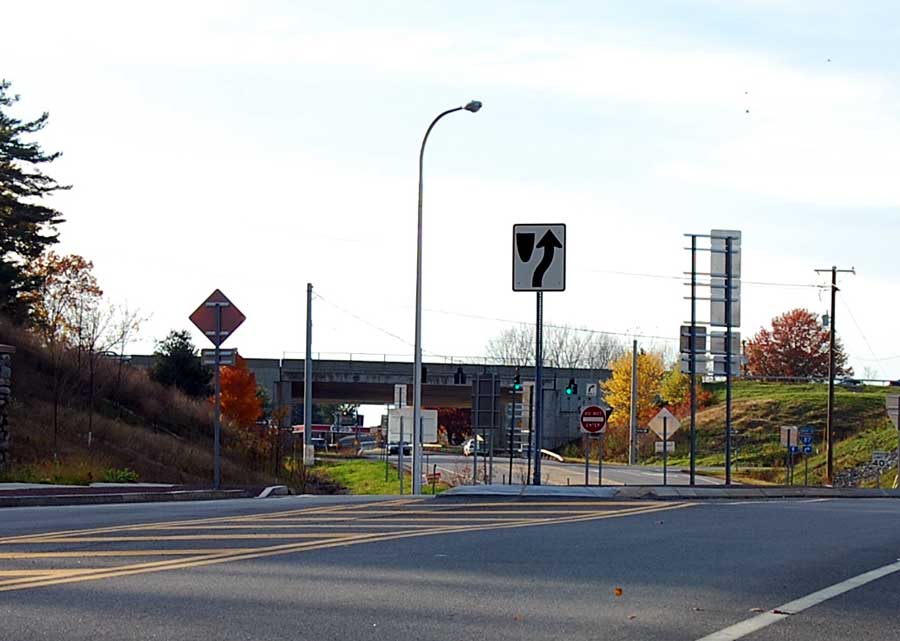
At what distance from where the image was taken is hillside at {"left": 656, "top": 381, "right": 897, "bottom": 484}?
73.3 metres

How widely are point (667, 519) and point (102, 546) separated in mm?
7119

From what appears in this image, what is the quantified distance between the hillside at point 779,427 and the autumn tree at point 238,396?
27.4 metres

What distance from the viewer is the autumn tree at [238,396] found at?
66375 millimetres

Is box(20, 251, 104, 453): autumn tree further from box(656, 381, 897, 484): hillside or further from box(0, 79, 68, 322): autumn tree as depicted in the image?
box(656, 381, 897, 484): hillside

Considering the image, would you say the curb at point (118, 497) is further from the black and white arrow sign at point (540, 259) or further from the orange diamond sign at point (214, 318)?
the black and white arrow sign at point (540, 259)

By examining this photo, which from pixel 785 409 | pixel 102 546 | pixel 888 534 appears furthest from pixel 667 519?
pixel 785 409

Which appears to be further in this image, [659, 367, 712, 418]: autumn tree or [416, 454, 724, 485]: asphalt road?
[659, 367, 712, 418]: autumn tree

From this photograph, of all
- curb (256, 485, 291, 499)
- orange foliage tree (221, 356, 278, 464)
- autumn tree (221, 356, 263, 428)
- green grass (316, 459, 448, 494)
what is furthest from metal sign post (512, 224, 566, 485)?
autumn tree (221, 356, 263, 428)

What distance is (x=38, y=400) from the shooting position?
142ft

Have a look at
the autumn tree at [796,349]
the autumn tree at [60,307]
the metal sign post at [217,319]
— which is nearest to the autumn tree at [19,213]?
the autumn tree at [60,307]

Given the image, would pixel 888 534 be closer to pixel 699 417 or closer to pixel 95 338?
pixel 95 338

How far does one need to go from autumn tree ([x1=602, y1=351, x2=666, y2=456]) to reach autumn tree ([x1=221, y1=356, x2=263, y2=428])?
105 ft

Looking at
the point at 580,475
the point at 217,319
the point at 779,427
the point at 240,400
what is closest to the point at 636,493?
the point at 217,319

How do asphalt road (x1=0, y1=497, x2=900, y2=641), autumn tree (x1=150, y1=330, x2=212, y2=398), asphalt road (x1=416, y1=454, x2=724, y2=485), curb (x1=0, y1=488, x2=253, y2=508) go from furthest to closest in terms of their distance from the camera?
autumn tree (x1=150, y1=330, x2=212, y2=398) < asphalt road (x1=416, y1=454, x2=724, y2=485) < curb (x1=0, y1=488, x2=253, y2=508) < asphalt road (x1=0, y1=497, x2=900, y2=641)
